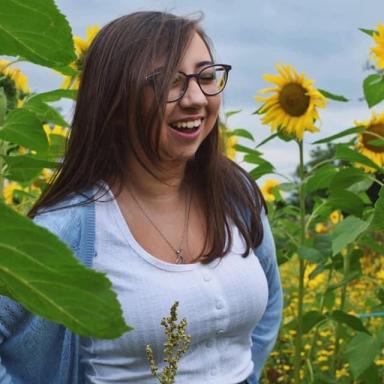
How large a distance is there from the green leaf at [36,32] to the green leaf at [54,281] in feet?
0.23

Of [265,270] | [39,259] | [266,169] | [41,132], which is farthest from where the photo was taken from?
[266,169]

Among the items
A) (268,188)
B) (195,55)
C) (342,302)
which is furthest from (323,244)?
(268,188)

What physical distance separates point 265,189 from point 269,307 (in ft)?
3.79

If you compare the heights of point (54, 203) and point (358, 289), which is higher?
point (54, 203)

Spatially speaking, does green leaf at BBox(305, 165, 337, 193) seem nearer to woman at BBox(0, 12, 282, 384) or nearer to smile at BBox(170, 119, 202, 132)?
woman at BBox(0, 12, 282, 384)

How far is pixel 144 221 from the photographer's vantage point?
1307 millimetres

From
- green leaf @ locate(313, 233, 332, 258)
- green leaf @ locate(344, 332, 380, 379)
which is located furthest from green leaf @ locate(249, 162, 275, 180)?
green leaf @ locate(344, 332, 380, 379)

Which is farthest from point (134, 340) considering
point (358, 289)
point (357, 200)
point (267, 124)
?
point (358, 289)

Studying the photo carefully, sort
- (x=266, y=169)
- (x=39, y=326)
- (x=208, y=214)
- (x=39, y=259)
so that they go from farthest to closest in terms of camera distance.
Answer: (x=266, y=169) → (x=208, y=214) → (x=39, y=326) → (x=39, y=259)

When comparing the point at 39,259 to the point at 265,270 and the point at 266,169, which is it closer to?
the point at 265,270

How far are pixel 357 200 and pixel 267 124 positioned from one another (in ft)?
1.17

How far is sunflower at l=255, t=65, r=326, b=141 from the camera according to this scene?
6.32ft

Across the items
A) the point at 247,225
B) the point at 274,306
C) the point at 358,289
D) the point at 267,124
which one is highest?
the point at 267,124

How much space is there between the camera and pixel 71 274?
0.26 meters
